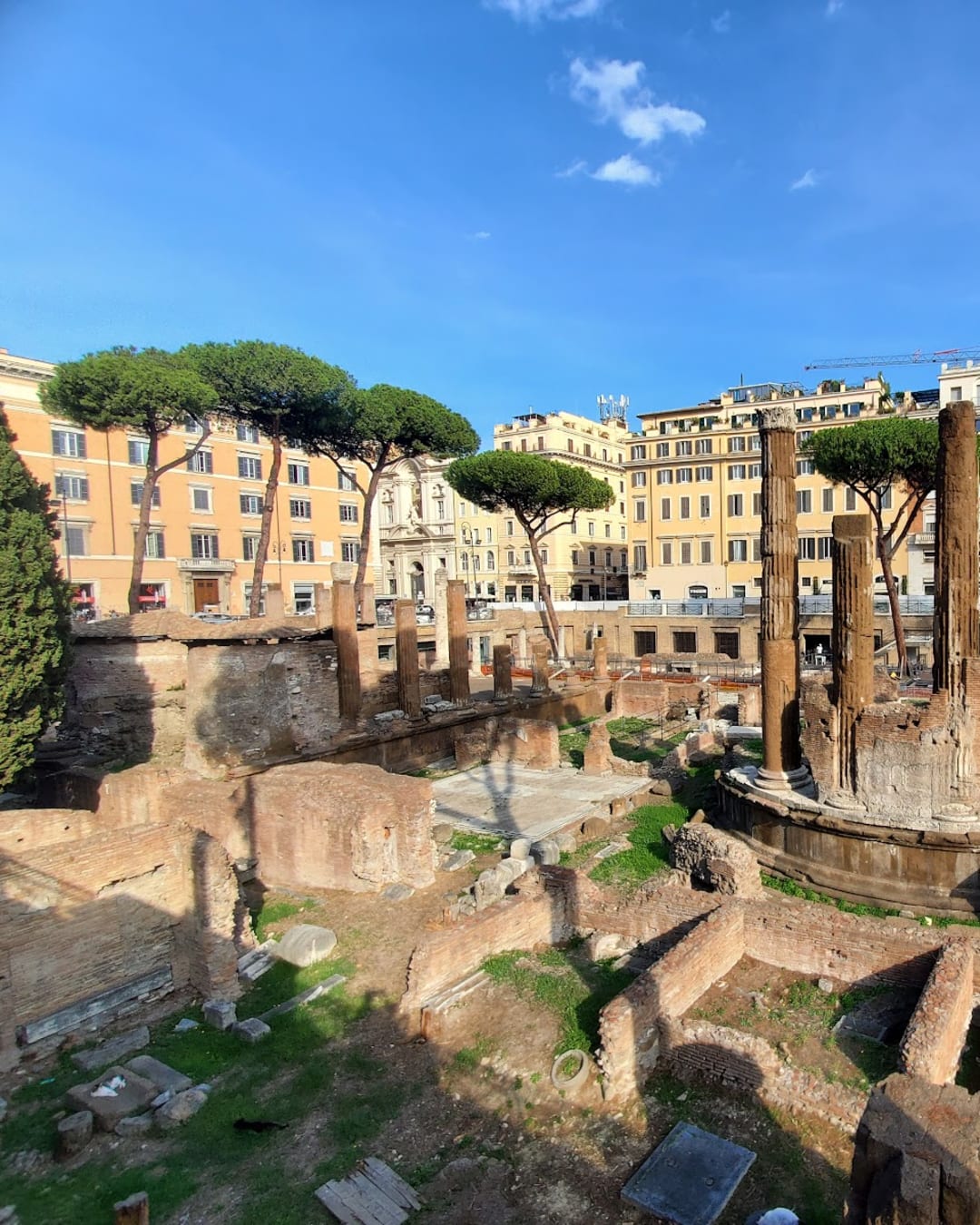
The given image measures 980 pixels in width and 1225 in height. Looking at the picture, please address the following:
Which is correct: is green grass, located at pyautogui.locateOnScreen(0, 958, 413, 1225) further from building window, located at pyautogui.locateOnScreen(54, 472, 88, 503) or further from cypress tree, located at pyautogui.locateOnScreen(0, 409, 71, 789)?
building window, located at pyautogui.locateOnScreen(54, 472, 88, 503)

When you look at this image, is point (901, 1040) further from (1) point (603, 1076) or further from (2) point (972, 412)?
(2) point (972, 412)

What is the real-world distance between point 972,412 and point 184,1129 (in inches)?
535

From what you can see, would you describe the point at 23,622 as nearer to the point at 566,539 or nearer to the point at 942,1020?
the point at 942,1020

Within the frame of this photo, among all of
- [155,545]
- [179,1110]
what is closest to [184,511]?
[155,545]

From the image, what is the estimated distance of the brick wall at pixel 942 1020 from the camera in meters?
6.78

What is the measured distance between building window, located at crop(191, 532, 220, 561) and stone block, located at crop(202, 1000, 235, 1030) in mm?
36589

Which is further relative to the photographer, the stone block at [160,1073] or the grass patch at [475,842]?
the grass patch at [475,842]

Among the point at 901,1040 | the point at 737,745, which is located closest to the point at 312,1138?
the point at 901,1040

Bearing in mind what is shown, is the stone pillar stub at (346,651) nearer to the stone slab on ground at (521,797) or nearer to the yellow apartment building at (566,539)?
the stone slab on ground at (521,797)

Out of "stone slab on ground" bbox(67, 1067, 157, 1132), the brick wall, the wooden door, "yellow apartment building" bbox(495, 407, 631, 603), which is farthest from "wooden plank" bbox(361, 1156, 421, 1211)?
"yellow apartment building" bbox(495, 407, 631, 603)

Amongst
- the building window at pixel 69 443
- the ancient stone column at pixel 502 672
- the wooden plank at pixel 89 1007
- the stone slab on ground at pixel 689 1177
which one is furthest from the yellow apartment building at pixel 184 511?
the stone slab on ground at pixel 689 1177

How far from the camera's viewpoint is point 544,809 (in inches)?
648

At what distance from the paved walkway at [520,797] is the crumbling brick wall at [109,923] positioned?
251 inches

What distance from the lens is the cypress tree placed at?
46.6 ft
